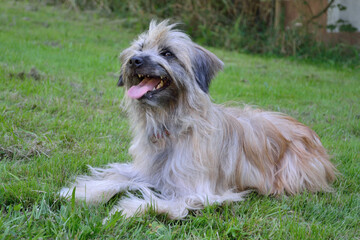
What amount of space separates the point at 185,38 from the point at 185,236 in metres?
1.87

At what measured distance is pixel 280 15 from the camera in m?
12.5

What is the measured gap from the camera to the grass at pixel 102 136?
2693mm

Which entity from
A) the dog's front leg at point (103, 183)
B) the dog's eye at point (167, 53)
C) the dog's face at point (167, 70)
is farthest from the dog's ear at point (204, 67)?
the dog's front leg at point (103, 183)

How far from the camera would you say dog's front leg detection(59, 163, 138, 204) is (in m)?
3.10

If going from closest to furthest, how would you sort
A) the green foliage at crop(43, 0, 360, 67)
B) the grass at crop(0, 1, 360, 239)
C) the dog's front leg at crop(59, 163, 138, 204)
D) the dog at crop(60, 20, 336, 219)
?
the grass at crop(0, 1, 360, 239) < the dog's front leg at crop(59, 163, 138, 204) < the dog at crop(60, 20, 336, 219) < the green foliage at crop(43, 0, 360, 67)

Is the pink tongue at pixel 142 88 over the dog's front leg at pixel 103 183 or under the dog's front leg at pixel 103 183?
over

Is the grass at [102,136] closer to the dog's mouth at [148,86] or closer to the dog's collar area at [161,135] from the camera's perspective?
the dog's collar area at [161,135]

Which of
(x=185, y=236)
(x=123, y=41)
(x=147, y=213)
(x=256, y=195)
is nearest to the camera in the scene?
(x=185, y=236)

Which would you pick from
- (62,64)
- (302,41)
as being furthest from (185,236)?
(302,41)

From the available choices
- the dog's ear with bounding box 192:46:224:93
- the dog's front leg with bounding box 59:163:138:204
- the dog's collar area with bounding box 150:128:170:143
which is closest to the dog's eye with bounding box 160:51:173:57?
the dog's ear with bounding box 192:46:224:93

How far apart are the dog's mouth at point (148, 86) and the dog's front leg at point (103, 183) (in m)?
0.72

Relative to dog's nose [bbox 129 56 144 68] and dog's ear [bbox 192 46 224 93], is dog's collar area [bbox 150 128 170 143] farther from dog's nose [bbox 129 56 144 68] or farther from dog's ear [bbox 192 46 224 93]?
dog's nose [bbox 129 56 144 68]

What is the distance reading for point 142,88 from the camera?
348cm

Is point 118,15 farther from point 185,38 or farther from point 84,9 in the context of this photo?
point 185,38
